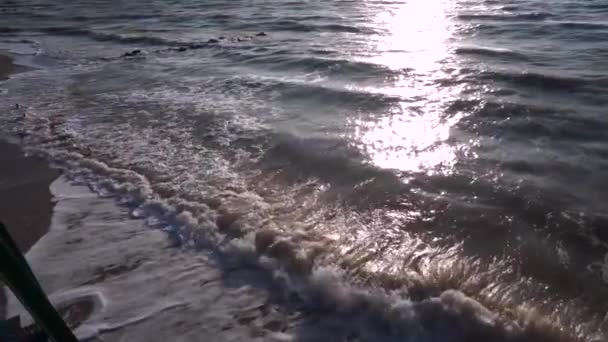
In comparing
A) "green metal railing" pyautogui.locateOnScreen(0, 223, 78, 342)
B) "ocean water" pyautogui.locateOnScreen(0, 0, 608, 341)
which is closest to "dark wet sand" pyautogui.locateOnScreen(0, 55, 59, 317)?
"ocean water" pyautogui.locateOnScreen(0, 0, 608, 341)

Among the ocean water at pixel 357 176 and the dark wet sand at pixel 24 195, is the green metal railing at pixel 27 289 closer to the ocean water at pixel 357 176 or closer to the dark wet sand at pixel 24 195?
the ocean water at pixel 357 176

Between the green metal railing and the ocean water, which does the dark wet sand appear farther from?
the green metal railing

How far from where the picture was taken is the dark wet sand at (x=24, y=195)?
14.3ft

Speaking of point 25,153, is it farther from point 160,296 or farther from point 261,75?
point 261,75

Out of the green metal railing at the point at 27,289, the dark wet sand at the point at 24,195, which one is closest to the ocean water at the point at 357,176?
the dark wet sand at the point at 24,195

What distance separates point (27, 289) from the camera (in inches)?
62.0

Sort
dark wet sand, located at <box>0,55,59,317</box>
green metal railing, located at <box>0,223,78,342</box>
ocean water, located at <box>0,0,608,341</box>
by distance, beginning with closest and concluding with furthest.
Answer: green metal railing, located at <box>0,223,78,342</box> < ocean water, located at <box>0,0,608,341</box> < dark wet sand, located at <box>0,55,59,317</box>

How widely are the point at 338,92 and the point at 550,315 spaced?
502 cm

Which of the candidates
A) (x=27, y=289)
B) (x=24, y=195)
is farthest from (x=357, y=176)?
(x=27, y=289)

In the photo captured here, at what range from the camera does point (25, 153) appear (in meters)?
6.05

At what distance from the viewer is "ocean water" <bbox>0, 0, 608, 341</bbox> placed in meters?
3.27

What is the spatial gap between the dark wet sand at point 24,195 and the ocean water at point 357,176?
0.62 feet

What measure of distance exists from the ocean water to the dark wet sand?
0.19 metres

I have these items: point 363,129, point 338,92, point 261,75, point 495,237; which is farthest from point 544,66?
point 495,237
